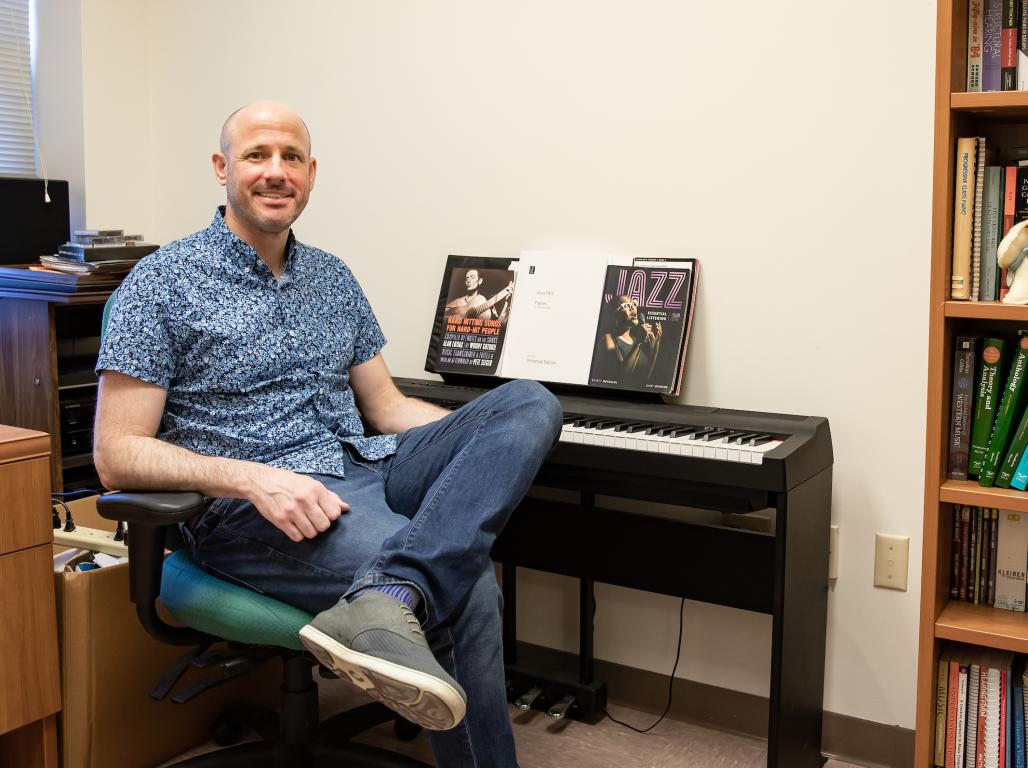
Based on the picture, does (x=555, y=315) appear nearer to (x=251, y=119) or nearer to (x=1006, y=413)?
(x=251, y=119)

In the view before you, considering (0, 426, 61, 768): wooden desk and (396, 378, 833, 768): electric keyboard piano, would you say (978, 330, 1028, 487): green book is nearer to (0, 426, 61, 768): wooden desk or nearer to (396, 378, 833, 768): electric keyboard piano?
(396, 378, 833, 768): electric keyboard piano

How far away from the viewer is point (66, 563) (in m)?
2.05

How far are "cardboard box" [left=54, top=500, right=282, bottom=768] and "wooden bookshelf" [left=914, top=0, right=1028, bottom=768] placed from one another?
1.42 m

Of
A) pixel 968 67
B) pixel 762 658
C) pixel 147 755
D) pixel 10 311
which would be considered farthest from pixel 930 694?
pixel 10 311

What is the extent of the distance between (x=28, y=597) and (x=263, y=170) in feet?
2.84

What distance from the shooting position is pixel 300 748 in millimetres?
1933

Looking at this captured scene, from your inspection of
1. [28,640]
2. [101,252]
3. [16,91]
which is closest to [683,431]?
[28,640]

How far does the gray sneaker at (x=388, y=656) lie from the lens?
4.62 feet

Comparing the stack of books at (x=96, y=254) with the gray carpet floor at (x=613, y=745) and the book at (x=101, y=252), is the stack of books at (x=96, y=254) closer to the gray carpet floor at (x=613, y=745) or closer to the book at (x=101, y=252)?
the book at (x=101, y=252)

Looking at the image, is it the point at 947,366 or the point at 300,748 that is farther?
the point at 300,748

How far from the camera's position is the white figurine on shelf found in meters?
1.75

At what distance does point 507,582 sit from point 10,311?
54.4 inches

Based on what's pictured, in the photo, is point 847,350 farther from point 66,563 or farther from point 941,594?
point 66,563

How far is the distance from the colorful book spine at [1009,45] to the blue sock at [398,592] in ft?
4.16
